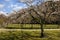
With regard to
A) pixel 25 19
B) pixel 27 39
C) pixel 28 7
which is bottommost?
pixel 27 39

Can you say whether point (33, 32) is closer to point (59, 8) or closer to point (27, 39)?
point (27, 39)

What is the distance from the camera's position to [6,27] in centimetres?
2773

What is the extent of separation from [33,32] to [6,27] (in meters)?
5.48

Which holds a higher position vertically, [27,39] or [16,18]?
[16,18]

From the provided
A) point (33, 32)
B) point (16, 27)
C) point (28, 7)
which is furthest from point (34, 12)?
point (16, 27)

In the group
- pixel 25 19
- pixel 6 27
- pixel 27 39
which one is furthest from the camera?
pixel 6 27

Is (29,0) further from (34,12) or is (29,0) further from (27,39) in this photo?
(27,39)

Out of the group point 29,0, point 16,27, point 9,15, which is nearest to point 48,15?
point 29,0

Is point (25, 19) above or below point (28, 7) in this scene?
below

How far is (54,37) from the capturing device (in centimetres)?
2228

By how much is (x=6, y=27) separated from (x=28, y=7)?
284 inches

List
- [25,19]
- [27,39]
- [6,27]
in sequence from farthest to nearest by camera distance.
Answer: [6,27]
[25,19]
[27,39]

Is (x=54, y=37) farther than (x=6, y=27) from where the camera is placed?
No

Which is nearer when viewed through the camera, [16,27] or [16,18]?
[16,18]
